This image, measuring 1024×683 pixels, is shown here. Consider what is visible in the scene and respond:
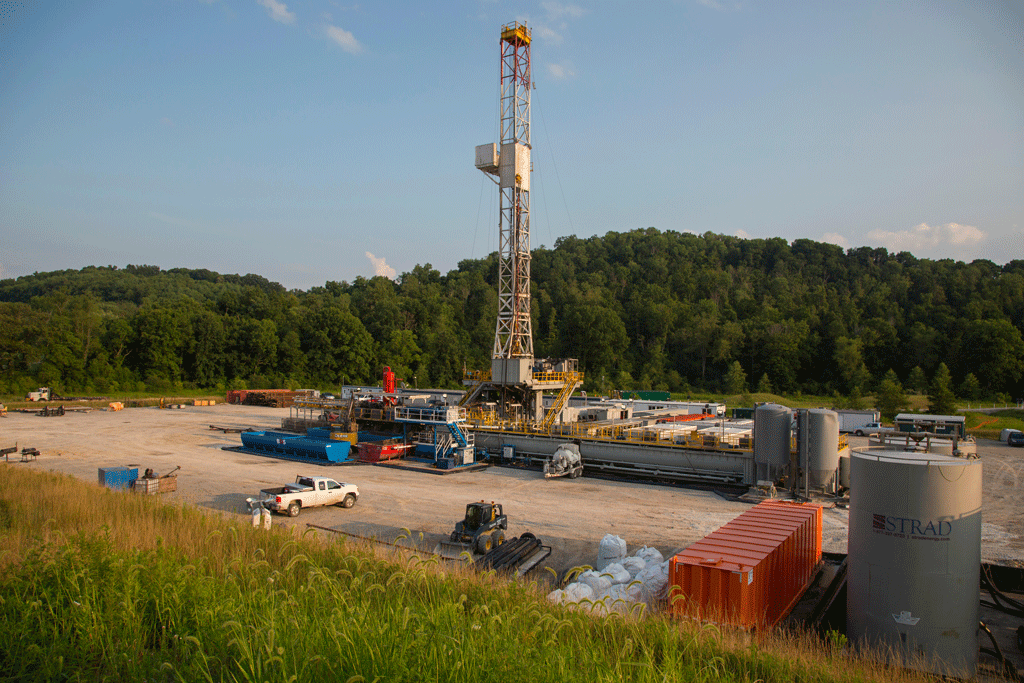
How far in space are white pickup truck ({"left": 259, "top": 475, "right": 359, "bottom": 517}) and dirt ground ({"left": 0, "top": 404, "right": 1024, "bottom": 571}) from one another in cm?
33

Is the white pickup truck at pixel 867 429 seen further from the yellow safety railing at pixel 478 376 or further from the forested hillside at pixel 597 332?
the forested hillside at pixel 597 332

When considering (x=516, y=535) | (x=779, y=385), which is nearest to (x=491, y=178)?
(x=516, y=535)

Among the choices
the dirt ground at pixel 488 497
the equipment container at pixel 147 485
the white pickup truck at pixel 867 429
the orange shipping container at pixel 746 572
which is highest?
the orange shipping container at pixel 746 572

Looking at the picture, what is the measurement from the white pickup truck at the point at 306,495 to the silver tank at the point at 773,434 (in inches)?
589

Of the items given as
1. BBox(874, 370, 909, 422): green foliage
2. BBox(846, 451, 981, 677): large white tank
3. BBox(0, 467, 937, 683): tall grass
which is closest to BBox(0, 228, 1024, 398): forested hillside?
BBox(874, 370, 909, 422): green foliage

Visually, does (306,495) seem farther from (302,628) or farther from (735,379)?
(735,379)

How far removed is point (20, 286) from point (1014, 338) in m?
188

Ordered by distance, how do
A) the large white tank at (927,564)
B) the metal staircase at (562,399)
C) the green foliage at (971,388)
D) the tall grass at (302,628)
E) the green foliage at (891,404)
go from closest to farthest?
the tall grass at (302,628)
the large white tank at (927,564)
the metal staircase at (562,399)
the green foliage at (891,404)
the green foliage at (971,388)

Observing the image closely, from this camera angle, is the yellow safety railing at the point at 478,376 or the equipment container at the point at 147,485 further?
the yellow safety railing at the point at 478,376

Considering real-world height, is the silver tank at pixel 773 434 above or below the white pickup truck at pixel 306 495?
above

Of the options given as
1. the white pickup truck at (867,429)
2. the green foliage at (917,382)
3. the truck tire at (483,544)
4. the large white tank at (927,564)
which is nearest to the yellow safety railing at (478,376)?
the truck tire at (483,544)

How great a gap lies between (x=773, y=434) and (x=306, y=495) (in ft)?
54.5

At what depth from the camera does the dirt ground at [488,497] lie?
52.7 feet

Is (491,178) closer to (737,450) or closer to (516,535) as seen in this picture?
(737,450)
